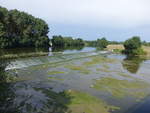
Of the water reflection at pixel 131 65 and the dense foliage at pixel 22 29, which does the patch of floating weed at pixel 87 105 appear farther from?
the dense foliage at pixel 22 29

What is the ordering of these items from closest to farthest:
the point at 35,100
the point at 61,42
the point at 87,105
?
the point at 87,105, the point at 35,100, the point at 61,42

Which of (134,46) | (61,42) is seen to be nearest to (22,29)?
(61,42)

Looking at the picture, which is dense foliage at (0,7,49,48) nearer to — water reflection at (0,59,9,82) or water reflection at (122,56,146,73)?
water reflection at (122,56,146,73)

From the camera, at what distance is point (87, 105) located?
1338 cm

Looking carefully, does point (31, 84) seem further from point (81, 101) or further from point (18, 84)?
point (81, 101)

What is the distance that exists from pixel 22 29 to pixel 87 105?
185ft

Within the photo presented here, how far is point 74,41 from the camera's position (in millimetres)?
116125

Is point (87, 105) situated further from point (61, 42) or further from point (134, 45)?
point (61, 42)

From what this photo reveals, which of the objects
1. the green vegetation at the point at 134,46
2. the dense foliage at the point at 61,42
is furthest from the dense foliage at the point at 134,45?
the dense foliage at the point at 61,42

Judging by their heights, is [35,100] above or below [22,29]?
below

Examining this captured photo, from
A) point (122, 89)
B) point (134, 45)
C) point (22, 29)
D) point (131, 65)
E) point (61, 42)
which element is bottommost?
point (122, 89)

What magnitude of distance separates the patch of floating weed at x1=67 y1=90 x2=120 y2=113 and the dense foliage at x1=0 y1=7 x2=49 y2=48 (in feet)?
123

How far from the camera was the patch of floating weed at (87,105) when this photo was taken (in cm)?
1251

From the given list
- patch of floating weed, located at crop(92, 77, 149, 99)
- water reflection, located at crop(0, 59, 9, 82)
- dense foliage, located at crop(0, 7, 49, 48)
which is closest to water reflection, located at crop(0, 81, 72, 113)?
water reflection, located at crop(0, 59, 9, 82)
